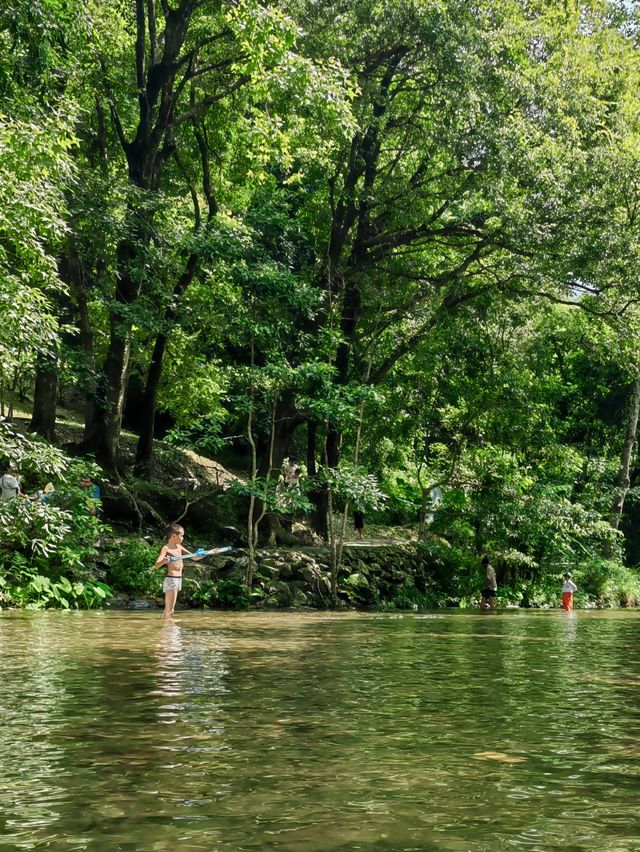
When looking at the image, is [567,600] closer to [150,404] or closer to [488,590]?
[488,590]

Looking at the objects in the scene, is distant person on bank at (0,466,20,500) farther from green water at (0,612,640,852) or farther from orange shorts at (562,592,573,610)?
orange shorts at (562,592,573,610)

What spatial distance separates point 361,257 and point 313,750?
26.4m

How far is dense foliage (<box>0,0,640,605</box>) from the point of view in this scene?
80.1ft

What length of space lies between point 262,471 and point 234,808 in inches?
998

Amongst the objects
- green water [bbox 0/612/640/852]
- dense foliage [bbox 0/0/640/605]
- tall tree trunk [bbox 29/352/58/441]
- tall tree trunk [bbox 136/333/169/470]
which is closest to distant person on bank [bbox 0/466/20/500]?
dense foliage [bbox 0/0/640/605]

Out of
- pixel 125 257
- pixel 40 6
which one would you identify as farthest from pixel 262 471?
pixel 40 6

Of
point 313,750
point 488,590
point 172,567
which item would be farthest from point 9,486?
point 313,750

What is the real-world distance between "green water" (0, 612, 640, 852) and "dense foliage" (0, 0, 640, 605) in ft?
27.1

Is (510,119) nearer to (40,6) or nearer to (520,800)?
(40,6)

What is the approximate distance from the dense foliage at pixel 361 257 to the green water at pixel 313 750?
27.1 feet

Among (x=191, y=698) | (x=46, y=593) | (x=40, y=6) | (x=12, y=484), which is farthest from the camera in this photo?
(x=12, y=484)

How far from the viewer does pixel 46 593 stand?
19.5 m

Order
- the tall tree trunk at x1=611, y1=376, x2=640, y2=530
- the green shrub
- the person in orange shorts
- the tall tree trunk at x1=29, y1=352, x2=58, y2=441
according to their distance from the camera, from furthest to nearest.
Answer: the tall tree trunk at x1=611, y1=376, x2=640, y2=530, the person in orange shorts, the tall tree trunk at x1=29, y1=352, x2=58, y2=441, the green shrub

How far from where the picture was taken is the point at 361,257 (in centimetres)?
3105
